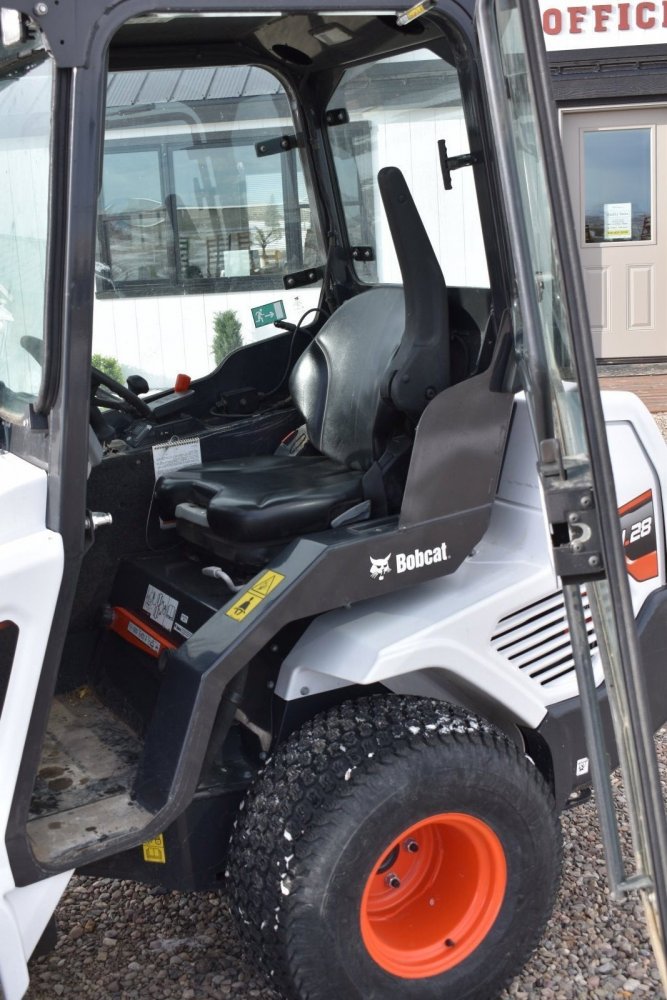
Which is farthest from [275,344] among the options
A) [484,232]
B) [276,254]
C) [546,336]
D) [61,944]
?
[61,944]

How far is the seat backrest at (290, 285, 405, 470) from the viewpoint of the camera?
2.76m

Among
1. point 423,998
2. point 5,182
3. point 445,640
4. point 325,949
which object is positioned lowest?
point 423,998

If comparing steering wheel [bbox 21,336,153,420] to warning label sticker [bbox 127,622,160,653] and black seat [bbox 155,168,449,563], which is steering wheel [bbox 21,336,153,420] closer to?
black seat [bbox 155,168,449,563]

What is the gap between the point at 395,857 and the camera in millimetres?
2469

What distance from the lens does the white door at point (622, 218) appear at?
9.06 metres

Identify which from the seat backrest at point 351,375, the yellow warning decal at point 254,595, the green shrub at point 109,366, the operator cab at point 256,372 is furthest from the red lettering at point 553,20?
the yellow warning decal at point 254,595

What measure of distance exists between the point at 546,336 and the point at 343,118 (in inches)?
56.5

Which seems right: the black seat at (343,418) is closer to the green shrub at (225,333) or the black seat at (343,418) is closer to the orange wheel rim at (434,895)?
the green shrub at (225,333)

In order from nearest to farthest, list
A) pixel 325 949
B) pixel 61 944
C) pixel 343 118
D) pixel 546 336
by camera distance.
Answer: pixel 546 336, pixel 325 949, pixel 61 944, pixel 343 118

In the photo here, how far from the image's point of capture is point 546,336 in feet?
5.80

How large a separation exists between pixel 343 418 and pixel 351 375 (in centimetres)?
11

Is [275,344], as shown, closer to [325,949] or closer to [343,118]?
[343,118]

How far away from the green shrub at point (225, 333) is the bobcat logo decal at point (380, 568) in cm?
93

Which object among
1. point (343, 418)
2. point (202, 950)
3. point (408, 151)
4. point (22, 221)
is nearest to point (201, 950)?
point (202, 950)
